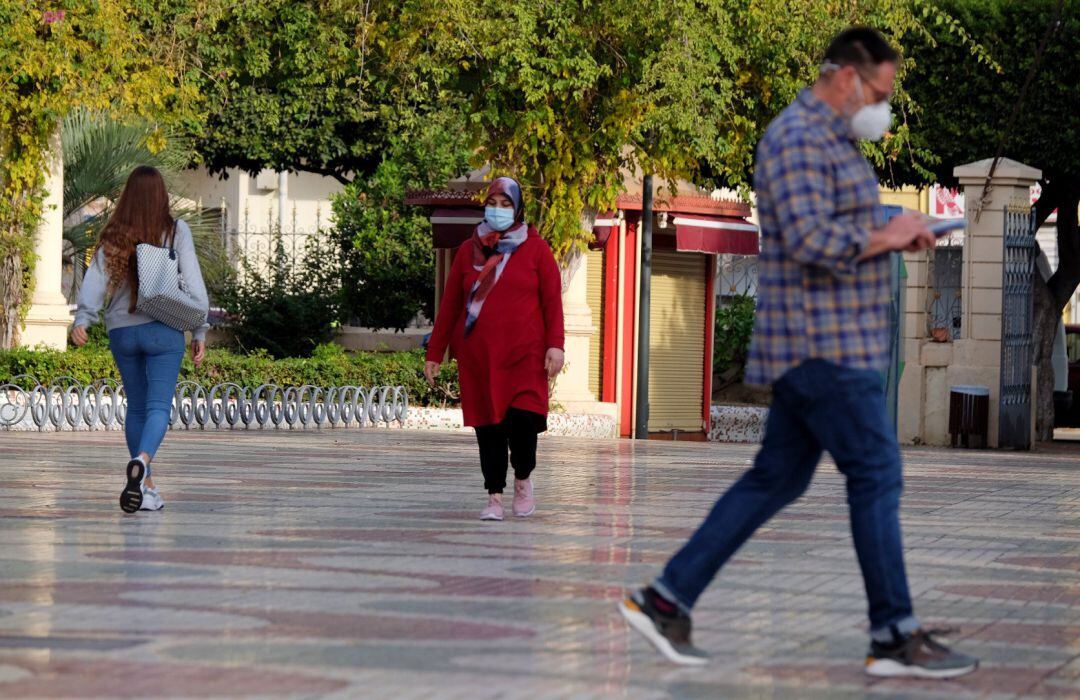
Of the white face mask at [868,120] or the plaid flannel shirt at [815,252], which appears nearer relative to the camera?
the plaid flannel shirt at [815,252]

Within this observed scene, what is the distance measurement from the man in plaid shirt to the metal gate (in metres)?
17.1

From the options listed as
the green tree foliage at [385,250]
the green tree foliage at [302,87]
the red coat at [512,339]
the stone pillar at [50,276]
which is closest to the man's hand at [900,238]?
the red coat at [512,339]

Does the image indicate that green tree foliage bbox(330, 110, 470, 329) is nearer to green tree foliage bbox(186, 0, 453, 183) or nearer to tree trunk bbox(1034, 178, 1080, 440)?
green tree foliage bbox(186, 0, 453, 183)

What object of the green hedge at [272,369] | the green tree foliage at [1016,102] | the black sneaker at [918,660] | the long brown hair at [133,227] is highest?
the green tree foliage at [1016,102]

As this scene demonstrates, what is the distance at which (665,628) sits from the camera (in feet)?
17.5

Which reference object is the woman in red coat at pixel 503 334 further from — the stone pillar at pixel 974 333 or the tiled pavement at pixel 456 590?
the stone pillar at pixel 974 333

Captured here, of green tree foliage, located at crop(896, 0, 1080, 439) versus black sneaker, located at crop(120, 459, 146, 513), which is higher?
green tree foliage, located at crop(896, 0, 1080, 439)

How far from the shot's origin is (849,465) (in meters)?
5.26

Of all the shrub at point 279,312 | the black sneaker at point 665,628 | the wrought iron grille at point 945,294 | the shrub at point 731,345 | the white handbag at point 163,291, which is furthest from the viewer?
the shrub at point 731,345

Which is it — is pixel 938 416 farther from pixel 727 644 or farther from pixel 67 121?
pixel 727 644

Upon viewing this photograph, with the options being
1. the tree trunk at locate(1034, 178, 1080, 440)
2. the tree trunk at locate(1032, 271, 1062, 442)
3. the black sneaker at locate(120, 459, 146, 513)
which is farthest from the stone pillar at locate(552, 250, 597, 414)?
the black sneaker at locate(120, 459, 146, 513)

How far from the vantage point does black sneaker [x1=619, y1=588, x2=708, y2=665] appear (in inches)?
208

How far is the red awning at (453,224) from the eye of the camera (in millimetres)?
20547

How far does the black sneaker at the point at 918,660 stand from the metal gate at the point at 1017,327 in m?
17.2
